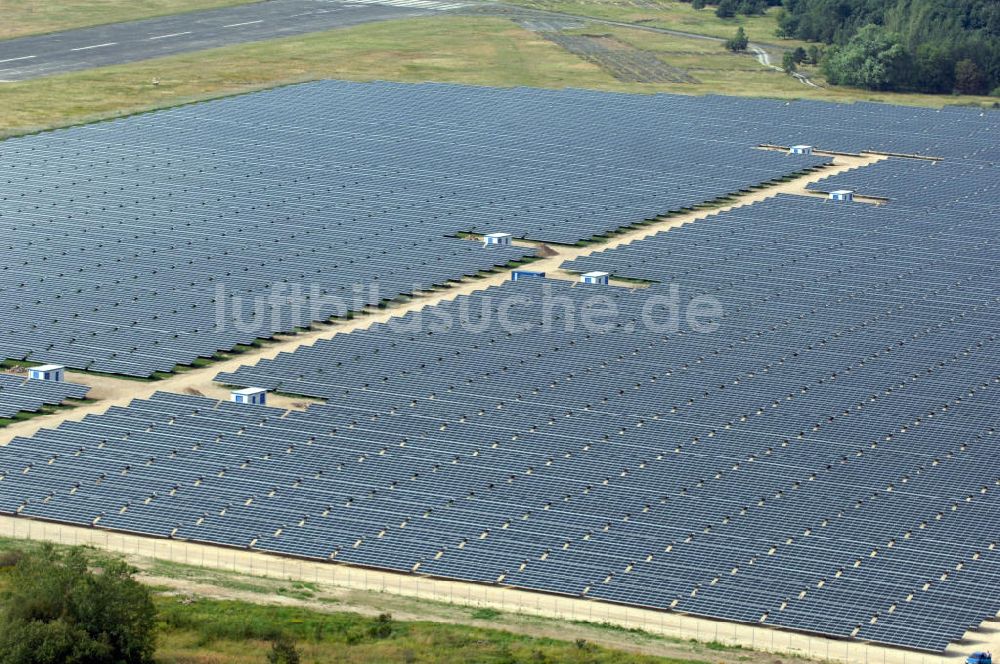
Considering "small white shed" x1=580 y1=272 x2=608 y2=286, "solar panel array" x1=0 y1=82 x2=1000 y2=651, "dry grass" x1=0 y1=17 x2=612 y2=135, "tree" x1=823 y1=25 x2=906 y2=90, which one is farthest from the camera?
"tree" x1=823 y1=25 x2=906 y2=90

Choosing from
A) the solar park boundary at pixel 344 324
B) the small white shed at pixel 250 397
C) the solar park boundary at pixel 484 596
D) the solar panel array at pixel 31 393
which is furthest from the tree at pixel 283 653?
the solar panel array at pixel 31 393

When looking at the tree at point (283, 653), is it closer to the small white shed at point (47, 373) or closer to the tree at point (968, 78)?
the small white shed at point (47, 373)

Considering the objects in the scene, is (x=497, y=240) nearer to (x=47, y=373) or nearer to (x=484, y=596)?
(x=47, y=373)

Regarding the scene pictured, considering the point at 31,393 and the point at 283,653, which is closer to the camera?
the point at 283,653

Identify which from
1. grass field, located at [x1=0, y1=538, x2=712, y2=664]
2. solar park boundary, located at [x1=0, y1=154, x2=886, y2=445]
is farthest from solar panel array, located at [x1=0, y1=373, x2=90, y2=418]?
grass field, located at [x1=0, y1=538, x2=712, y2=664]

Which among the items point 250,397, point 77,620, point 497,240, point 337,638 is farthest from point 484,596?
point 497,240

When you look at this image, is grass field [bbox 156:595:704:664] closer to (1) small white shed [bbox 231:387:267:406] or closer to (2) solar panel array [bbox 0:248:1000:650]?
(2) solar panel array [bbox 0:248:1000:650]

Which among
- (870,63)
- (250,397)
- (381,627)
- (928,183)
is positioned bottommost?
(381,627)
